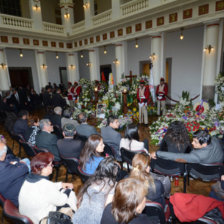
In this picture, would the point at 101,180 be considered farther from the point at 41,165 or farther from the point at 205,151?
the point at 205,151

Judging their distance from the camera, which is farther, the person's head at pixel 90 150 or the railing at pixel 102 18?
the railing at pixel 102 18

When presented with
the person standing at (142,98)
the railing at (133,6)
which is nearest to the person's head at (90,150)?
the person standing at (142,98)

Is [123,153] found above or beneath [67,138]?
beneath

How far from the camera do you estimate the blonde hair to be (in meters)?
1.66

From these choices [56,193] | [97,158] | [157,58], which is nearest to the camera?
[56,193]

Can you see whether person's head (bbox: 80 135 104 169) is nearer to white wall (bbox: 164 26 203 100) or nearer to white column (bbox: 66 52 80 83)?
white wall (bbox: 164 26 203 100)

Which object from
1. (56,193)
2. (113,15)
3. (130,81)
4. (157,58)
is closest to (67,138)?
(56,193)

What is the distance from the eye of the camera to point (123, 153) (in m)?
2.71

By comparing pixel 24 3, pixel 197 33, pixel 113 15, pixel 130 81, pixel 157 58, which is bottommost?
pixel 130 81

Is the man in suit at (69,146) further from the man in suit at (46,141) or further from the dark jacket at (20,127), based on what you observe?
the dark jacket at (20,127)

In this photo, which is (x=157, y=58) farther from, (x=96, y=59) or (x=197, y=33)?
(x=96, y=59)

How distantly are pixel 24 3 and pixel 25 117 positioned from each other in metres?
10.6

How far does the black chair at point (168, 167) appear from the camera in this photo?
240 centimetres

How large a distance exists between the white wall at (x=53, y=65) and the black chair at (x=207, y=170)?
1228 centimetres
